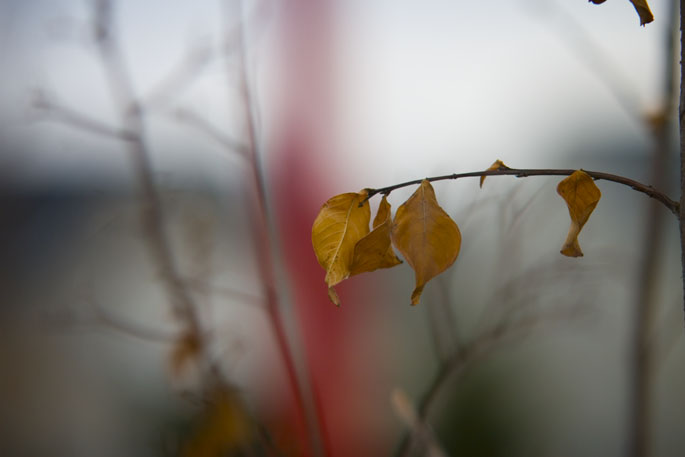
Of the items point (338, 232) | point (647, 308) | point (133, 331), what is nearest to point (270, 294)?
point (133, 331)

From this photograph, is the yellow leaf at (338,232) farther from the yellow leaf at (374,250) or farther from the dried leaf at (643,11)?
the dried leaf at (643,11)

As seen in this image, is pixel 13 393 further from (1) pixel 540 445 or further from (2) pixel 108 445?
(1) pixel 540 445

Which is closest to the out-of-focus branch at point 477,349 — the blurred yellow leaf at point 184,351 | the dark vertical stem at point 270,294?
the dark vertical stem at point 270,294

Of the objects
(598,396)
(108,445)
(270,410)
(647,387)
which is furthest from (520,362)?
(108,445)

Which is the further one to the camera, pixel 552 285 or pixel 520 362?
pixel 520 362

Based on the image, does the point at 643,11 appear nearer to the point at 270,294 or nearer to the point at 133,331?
Result: the point at 270,294

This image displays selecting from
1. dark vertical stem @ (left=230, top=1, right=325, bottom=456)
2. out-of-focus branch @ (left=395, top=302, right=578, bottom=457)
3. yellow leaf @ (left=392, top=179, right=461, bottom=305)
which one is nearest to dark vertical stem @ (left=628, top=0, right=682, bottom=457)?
out-of-focus branch @ (left=395, top=302, right=578, bottom=457)

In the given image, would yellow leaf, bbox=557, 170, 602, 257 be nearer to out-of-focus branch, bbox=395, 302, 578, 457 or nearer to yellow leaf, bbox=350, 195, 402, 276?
yellow leaf, bbox=350, 195, 402, 276
